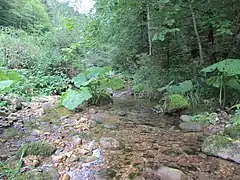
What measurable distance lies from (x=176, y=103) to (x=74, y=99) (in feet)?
5.92

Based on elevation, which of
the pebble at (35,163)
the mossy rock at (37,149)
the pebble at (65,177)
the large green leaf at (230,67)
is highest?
the large green leaf at (230,67)

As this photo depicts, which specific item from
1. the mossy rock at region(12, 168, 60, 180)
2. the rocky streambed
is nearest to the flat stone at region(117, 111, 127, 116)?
the rocky streambed

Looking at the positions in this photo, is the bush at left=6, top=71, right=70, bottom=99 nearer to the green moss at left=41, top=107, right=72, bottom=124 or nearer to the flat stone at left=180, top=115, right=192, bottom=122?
the green moss at left=41, top=107, right=72, bottom=124

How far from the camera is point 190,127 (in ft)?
12.1

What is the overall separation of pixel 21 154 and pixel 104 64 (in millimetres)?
8245

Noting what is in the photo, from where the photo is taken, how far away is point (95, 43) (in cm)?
898

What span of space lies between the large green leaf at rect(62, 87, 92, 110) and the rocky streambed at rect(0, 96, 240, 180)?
157 millimetres

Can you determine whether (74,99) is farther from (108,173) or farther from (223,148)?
(223,148)

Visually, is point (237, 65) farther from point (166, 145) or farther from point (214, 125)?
point (166, 145)

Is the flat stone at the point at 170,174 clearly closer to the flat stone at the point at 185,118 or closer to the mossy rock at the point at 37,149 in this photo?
the mossy rock at the point at 37,149

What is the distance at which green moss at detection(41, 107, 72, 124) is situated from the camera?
3985 mm

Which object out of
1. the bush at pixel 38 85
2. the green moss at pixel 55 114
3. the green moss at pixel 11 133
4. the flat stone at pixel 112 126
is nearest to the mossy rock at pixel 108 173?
the flat stone at pixel 112 126

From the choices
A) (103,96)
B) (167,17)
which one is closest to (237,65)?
(167,17)

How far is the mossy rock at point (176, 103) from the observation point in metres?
4.53
